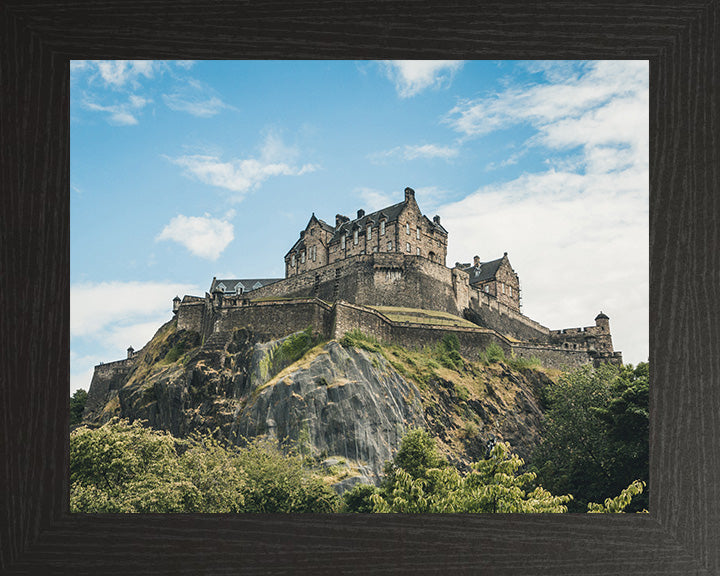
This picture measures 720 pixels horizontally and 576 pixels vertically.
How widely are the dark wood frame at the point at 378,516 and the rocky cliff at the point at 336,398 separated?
649 inches

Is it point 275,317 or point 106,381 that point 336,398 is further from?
point 106,381

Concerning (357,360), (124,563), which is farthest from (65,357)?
(357,360)

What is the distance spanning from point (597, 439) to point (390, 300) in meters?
14.2

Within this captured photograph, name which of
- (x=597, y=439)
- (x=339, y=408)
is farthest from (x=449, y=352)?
(x=597, y=439)

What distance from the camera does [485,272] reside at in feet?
122

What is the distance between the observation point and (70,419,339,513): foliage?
1245 centimetres

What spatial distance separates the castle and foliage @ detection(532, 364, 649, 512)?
21.6ft

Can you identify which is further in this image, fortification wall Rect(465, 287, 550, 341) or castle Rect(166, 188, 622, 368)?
fortification wall Rect(465, 287, 550, 341)

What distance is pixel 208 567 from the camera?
2.10m

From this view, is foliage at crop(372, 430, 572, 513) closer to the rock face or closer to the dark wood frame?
the dark wood frame

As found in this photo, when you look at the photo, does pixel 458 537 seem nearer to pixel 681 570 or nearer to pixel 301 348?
pixel 681 570

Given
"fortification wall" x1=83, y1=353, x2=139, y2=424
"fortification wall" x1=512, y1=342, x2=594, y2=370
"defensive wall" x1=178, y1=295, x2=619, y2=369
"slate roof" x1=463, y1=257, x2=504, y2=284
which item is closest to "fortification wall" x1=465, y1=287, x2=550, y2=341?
"slate roof" x1=463, y1=257, x2=504, y2=284

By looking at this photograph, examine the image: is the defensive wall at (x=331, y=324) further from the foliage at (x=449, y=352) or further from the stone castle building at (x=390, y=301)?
the foliage at (x=449, y=352)

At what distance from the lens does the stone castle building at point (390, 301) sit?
2653 centimetres
